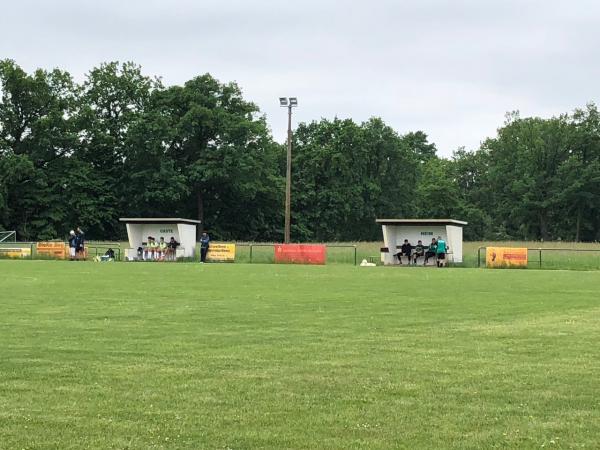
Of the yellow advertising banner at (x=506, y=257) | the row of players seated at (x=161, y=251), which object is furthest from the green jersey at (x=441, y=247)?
the row of players seated at (x=161, y=251)

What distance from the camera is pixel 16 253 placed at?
48.3m

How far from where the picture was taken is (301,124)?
93.8 meters

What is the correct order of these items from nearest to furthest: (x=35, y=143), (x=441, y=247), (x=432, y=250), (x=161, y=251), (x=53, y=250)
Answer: (x=441, y=247) < (x=432, y=250) < (x=161, y=251) < (x=53, y=250) < (x=35, y=143)

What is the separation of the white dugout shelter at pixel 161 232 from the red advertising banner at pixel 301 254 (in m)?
6.26

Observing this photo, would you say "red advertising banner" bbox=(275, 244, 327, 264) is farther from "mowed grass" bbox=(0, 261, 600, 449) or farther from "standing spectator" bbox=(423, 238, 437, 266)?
"mowed grass" bbox=(0, 261, 600, 449)

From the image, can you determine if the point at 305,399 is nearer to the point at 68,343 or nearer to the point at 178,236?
the point at 68,343

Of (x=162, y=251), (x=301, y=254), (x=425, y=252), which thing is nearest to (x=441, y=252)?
(x=425, y=252)

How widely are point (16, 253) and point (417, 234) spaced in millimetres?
24930

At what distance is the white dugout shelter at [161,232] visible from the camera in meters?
46.8

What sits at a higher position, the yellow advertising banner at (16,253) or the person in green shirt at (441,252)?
the person in green shirt at (441,252)

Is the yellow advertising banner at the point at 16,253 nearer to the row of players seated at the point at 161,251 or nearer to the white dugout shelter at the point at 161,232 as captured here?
the white dugout shelter at the point at 161,232

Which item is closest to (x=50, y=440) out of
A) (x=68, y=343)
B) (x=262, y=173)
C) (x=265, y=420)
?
(x=265, y=420)

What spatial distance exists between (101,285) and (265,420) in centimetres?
1633

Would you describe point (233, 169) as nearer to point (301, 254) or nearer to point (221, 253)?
point (221, 253)
